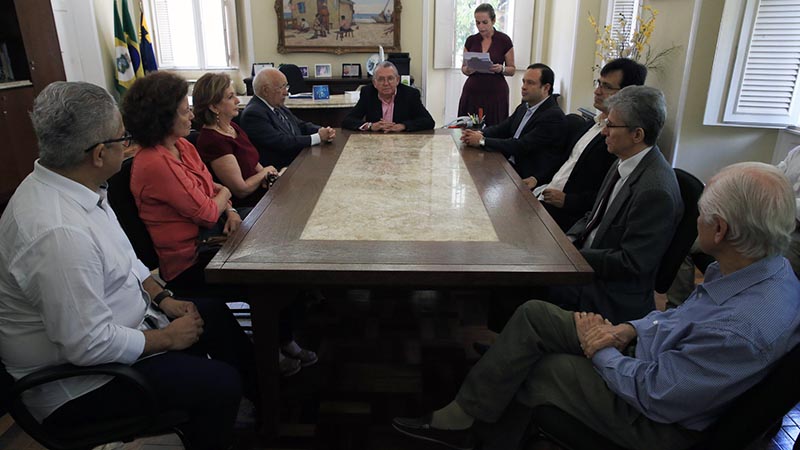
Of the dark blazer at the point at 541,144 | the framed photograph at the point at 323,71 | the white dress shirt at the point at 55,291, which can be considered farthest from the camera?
the framed photograph at the point at 323,71

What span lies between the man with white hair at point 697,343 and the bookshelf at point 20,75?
15.0 feet

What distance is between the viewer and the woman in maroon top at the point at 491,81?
5219mm

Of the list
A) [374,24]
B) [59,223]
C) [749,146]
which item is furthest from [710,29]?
[374,24]

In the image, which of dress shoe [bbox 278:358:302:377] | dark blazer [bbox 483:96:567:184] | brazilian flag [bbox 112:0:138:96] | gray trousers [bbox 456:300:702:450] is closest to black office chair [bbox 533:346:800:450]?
gray trousers [bbox 456:300:702:450]

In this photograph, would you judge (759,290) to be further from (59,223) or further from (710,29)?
(710,29)

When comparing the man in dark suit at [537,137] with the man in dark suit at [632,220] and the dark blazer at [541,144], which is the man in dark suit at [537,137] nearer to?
the dark blazer at [541,144]

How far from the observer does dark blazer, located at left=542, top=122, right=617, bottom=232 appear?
2346 mm

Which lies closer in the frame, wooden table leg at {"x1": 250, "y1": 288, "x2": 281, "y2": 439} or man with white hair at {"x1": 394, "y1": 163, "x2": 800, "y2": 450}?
man with white hair at {"x1": 394, "y1": 163, "x2": 800, "y2": 450}

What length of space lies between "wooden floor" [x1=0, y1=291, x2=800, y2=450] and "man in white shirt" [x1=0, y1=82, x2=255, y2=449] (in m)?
0.51

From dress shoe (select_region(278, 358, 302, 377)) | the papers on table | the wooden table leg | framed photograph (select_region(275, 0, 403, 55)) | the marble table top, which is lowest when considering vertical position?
dress shoe (select_region(278, 358, 302, 377))

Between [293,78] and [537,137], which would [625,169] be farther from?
[293,78]

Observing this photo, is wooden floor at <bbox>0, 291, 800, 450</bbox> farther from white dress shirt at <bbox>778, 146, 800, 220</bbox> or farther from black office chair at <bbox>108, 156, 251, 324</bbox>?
white dress shirt at <bbox>778, 146, 800, 220</bbox>

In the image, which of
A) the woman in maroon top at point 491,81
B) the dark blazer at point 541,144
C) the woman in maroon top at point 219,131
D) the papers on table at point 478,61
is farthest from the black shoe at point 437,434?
the papers on table at point 478,61

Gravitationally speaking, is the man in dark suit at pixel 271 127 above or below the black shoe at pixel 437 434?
above
